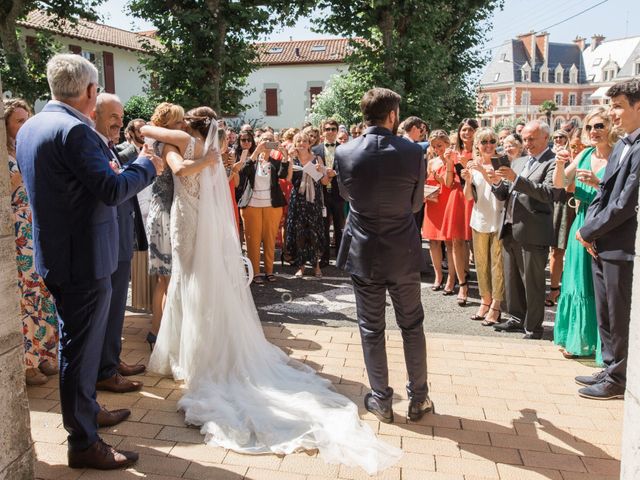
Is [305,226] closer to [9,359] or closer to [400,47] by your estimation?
[9,359]

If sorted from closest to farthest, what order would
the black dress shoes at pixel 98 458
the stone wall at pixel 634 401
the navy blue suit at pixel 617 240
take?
the stone wall at pixel 634 401 → the black dress shoes at pixel 98 458 → the navy blue suit at pixel 617 240

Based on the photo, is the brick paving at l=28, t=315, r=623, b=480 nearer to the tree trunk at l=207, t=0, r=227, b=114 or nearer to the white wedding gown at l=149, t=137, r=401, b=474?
the white wedding gown at l=149, t=137, r=401, b=474

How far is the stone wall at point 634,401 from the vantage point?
78.4 inches

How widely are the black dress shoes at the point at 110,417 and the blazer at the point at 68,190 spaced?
1.03 metres

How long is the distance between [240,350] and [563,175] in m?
2.97

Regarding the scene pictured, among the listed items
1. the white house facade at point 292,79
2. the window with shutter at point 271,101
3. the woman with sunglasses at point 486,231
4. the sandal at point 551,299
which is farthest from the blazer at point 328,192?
the window with shutter at point 271,101

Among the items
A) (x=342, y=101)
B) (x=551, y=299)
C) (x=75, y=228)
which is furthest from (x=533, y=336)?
(x=342, y=101)

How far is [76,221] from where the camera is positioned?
282cm

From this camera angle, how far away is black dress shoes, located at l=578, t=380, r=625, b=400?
3967 millimetres

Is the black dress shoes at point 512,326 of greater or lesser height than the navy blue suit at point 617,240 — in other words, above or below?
below

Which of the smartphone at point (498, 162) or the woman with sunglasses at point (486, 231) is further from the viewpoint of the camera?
the woman with sunglasses at point (486, 231)

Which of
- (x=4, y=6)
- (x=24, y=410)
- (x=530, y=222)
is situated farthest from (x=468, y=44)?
(x=24, y=410)

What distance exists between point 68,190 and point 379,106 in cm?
179

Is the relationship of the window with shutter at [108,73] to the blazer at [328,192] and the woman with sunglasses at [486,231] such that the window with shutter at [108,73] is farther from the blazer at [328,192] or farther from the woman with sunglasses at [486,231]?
the woman with sunglasses at [486,231]
